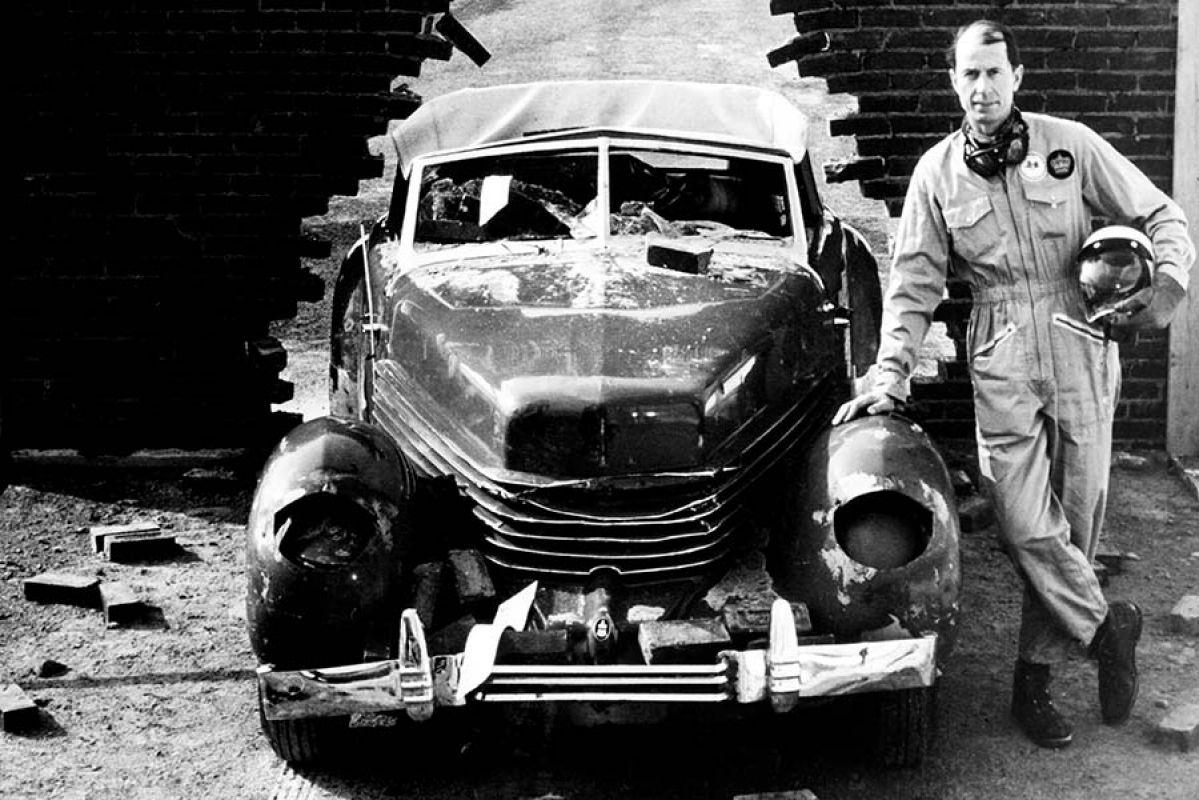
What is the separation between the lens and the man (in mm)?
5176

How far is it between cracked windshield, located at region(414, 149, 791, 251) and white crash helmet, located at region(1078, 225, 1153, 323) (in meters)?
1.73

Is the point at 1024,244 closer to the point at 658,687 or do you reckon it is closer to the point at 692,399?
the point at 692,399

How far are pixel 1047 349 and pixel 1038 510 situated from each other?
49 cm

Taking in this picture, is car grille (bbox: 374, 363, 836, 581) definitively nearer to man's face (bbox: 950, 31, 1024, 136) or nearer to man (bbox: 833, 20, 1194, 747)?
man (bbox: 833, 20, 1194, 747)

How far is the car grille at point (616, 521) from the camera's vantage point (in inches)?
202

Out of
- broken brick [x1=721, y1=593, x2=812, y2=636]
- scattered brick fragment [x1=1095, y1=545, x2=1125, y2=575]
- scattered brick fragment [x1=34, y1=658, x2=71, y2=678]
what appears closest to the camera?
broken brick [x1=721, y1=593, x2=812, y2=636]

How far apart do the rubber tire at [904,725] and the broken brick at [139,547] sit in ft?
11.1

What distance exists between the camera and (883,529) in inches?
199

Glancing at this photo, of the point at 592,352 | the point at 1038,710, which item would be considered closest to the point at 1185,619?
the point at 1038,710

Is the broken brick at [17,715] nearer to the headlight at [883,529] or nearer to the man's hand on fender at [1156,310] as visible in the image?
the headlight at [883,529]

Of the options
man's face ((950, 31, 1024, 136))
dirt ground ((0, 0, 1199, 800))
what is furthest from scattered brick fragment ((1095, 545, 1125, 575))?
man's face ((950, 31, 1024, 136))

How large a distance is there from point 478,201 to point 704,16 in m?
12.4

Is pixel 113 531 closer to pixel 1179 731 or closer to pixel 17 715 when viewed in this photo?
pixel 17 715

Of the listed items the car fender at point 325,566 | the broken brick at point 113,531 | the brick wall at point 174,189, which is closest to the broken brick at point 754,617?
the car fender at point 325,566
